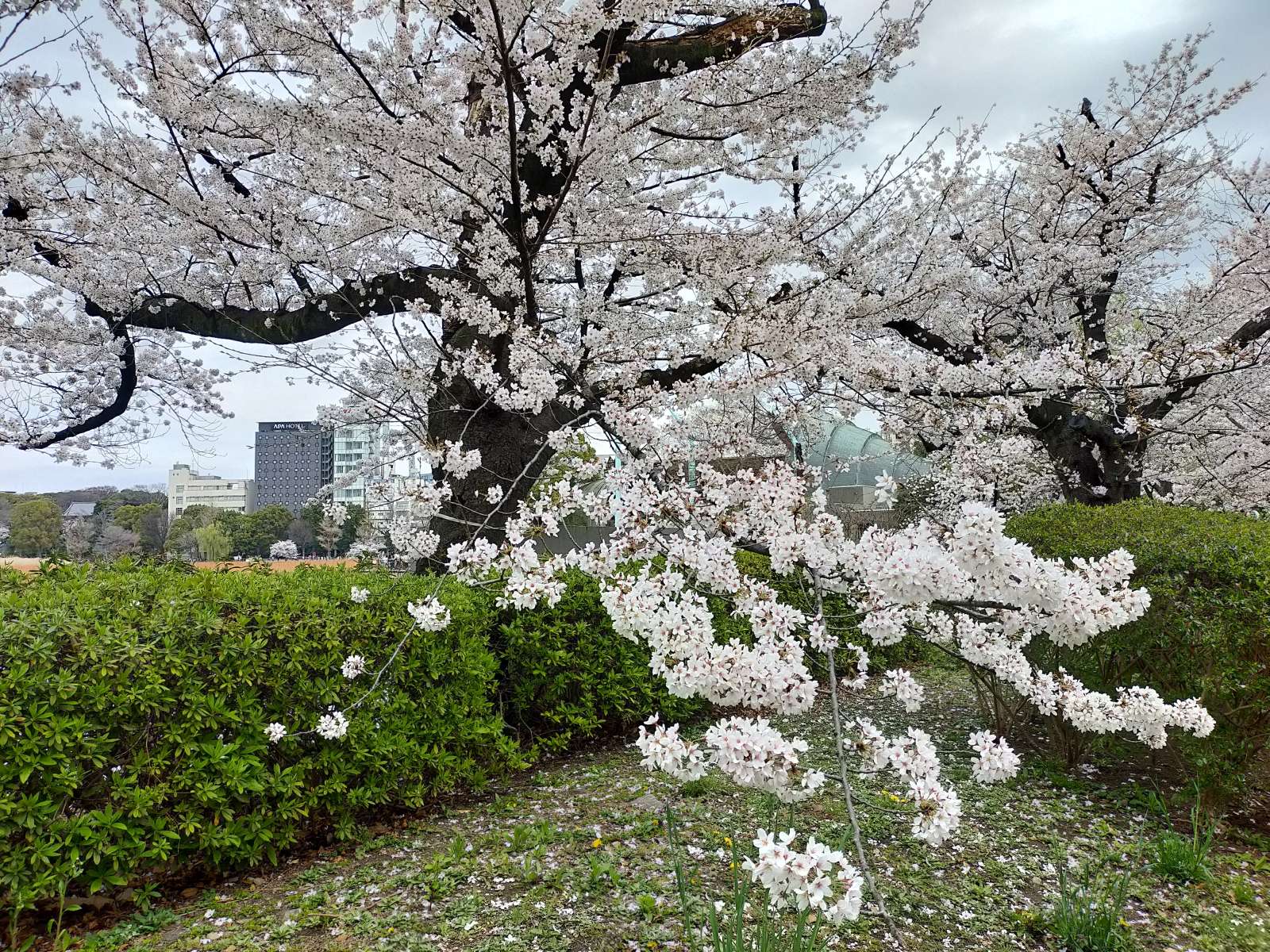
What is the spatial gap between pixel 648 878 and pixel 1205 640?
3.06 m

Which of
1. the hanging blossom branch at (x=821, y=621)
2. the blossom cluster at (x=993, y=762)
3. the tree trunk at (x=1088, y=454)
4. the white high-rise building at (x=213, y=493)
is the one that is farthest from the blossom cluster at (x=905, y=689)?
the white high-rise building at (x=213, y=493)

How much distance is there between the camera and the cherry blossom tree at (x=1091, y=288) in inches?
277

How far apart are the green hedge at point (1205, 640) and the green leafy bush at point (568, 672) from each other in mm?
2739

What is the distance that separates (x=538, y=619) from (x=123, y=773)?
2.20m

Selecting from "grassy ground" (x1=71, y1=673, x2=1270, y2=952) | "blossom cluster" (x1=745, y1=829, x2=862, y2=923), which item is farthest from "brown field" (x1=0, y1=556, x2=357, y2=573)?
"blossom cluster" (x1=745, y1=829, x2=862, y2=923)

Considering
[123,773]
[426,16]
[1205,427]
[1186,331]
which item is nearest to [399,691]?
[123,773]

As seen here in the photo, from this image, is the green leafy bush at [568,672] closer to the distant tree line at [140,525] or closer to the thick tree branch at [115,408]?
the thick tree branch at [115,408]

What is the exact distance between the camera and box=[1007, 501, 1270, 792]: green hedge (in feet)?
11.3

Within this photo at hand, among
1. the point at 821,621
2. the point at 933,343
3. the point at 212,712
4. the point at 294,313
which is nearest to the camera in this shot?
the point at 821,621

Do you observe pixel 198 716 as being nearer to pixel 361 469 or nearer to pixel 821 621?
pixel 821 621

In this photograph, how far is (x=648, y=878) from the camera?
2775mm

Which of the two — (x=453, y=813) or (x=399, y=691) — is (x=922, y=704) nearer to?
(x=453, y=813)

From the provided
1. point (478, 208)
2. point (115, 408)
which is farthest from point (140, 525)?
point (478, 208)

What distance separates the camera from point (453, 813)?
3732 mm
